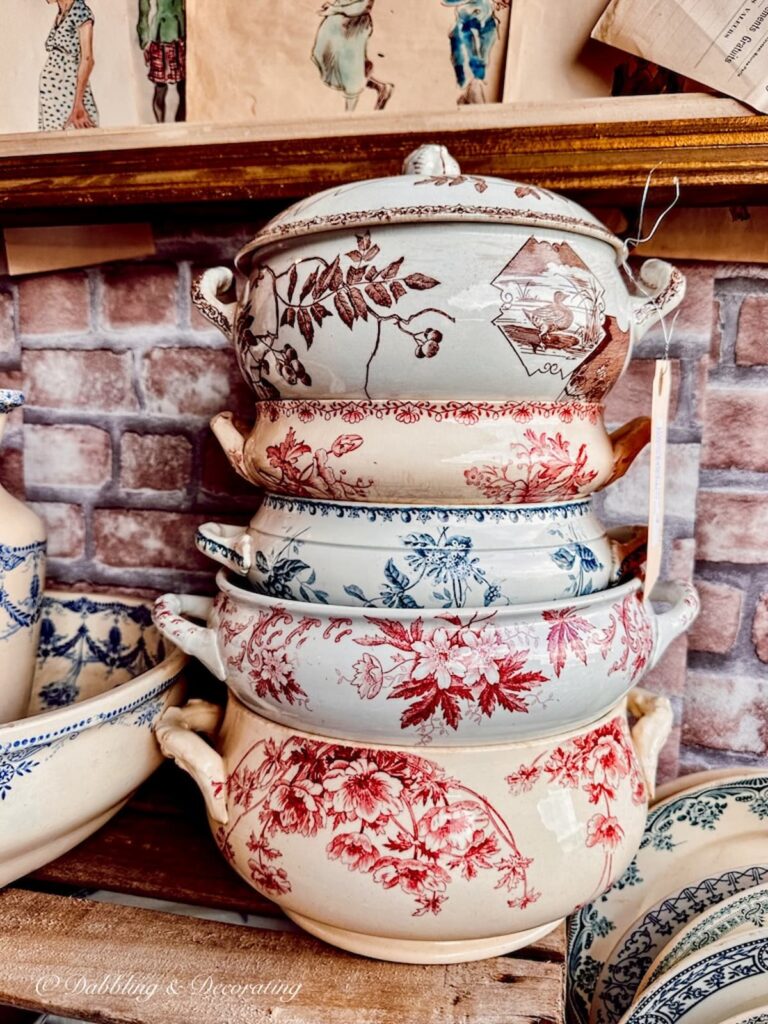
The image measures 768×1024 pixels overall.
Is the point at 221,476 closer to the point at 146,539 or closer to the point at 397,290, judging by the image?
the point at 146,539

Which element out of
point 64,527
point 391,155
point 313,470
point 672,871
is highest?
point 391,155

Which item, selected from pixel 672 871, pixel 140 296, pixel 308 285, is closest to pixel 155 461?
pixel 140 296

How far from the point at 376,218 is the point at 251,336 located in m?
0.12

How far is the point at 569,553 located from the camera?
1.61ft

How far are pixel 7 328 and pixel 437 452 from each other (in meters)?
0.60

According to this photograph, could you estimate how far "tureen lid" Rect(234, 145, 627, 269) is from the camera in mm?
432

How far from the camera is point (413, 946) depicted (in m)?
0.49

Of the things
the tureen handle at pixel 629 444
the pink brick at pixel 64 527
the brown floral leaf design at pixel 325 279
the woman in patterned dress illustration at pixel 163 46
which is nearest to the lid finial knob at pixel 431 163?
the brown floral leaf design at pixel 325 279

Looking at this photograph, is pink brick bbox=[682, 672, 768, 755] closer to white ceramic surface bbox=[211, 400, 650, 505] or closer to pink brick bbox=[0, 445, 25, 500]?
white ceramic surface bbox=[211, 400, 650, 505]

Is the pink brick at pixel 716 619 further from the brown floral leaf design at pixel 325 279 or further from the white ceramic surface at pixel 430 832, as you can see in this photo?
the brown floral leaf design at pixel 325 279

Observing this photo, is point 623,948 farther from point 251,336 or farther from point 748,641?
point 251,336

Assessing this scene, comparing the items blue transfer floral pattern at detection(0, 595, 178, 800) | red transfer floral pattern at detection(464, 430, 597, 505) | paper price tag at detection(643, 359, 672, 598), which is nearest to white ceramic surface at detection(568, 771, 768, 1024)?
paper price tag at detection(643, 359, 672, 598)

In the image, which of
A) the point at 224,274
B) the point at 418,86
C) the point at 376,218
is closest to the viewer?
the point at 376,218

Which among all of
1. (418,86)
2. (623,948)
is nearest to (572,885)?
(623,948)
